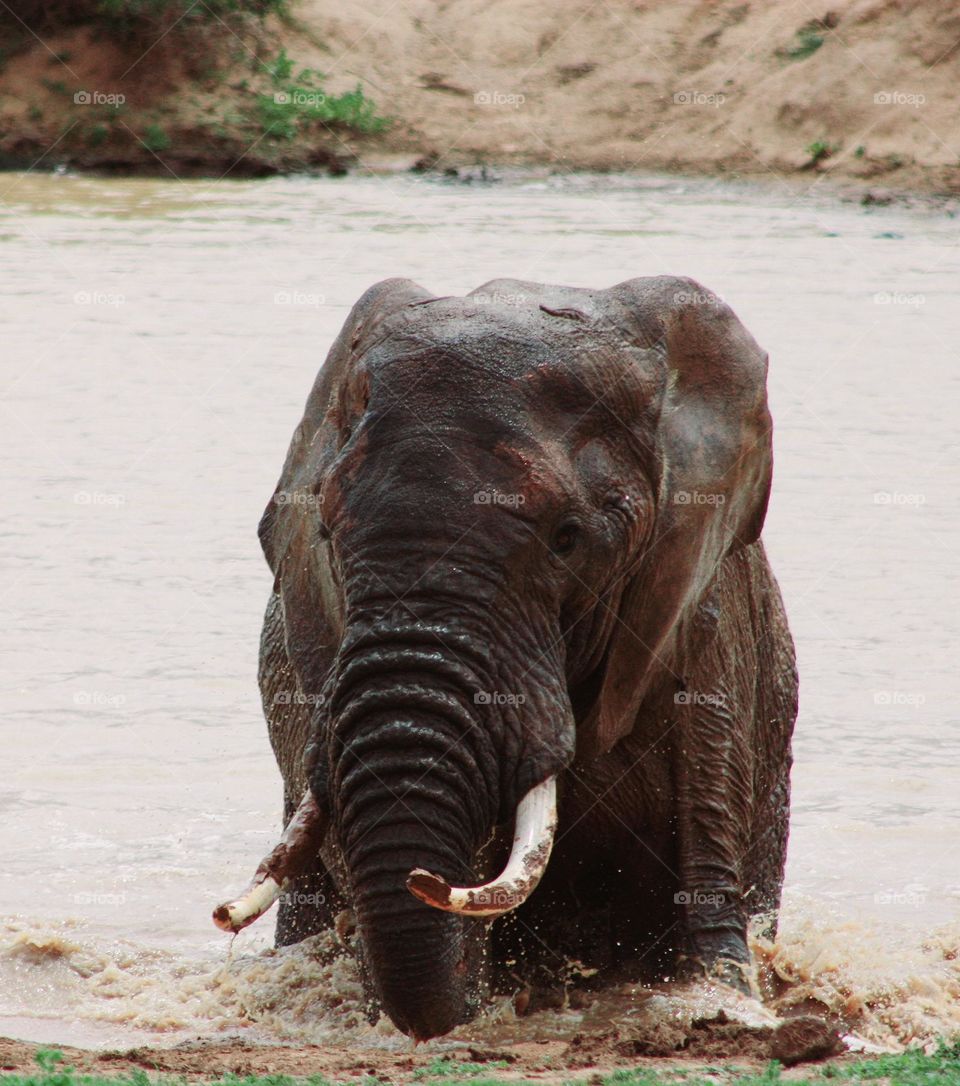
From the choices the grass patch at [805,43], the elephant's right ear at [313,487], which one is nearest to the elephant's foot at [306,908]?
the elephant's right ear at [313,487]

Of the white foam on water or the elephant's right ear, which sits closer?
the elephant's right ear

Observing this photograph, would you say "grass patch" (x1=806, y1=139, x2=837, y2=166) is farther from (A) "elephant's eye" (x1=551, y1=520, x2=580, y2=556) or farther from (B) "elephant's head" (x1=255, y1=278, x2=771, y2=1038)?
(A) "elephant's eye" (x1=551, y1=520, x2=580, y2=556)

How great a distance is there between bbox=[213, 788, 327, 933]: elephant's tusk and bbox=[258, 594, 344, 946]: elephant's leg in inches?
44.0

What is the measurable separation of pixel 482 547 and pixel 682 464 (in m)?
0.85

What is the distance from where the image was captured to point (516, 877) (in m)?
4.25

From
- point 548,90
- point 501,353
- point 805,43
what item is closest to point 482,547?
point 501,353

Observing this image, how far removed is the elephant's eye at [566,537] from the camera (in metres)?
4.75

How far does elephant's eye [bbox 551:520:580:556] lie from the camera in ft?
15.6

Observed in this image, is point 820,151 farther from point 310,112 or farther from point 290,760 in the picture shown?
point 290,760

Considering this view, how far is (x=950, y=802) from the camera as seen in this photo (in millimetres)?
8766

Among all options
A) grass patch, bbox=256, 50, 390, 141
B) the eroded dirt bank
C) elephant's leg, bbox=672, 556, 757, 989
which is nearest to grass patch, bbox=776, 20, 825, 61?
the eroded dirt bank

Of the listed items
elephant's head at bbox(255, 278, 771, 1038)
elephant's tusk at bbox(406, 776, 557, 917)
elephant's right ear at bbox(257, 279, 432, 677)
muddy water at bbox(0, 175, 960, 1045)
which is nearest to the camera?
elephant's tusk at bbox(406, 776, 557, 917)

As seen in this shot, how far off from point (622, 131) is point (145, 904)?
36.6 meters

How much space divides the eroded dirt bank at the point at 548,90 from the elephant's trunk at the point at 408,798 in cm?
3251
